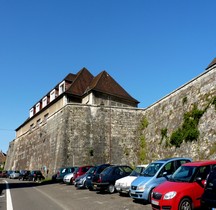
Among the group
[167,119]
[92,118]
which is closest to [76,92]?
[92,118]

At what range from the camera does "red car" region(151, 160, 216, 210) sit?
888 centimetres

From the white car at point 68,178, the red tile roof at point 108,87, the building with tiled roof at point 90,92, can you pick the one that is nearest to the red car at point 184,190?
the white car at point 68,178

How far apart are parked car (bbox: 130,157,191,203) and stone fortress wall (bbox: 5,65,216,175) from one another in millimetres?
9786

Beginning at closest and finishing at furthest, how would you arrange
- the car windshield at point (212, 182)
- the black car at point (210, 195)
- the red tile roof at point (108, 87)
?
the black car at point (210, 195), the car windshield at point (212, 182), the red tile roof at point (108, 87)

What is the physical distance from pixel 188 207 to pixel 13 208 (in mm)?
6753

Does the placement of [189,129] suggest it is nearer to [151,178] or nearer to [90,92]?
[151,178]

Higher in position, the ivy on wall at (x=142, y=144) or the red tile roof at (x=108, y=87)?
the red tile roof at (x=108, y=87)

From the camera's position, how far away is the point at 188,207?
899 centimetres

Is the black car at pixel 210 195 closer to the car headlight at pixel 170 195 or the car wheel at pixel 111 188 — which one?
the car headlight at pixel 170 195

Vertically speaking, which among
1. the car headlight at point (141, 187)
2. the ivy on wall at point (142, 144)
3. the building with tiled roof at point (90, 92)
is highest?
the building with tiled roof at point (90, 92)

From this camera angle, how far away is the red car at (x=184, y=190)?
8883mm

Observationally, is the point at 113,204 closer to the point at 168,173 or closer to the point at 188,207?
the point at 168,173

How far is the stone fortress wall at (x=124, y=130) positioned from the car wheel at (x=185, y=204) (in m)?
13.4

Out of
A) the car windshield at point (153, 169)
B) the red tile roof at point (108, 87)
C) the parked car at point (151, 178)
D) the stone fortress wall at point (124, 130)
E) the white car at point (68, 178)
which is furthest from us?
the red tile roof at point (108, 87)
